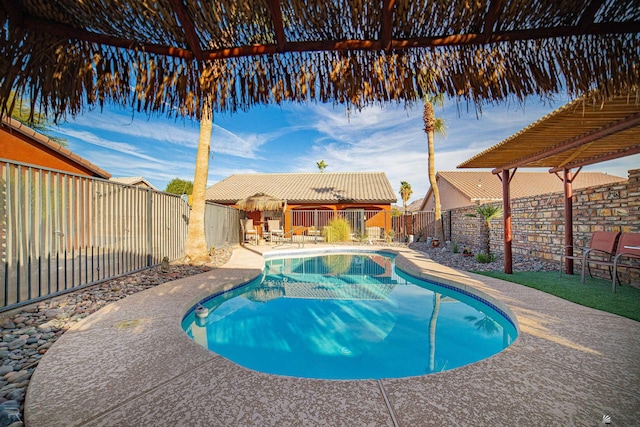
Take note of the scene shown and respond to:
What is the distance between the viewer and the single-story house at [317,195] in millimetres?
19109

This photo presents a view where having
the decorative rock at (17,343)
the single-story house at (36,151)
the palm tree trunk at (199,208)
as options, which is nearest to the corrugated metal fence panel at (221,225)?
the palm tree trunk at (199,208)

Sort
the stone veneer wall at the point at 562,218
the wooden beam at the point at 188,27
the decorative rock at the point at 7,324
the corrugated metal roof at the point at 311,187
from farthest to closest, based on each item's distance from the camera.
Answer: the corrugated metal roof at the point at 311,187
the stone veneer wall at the point at 562,218
the decorative rock at the point at 7,324
the wooden beam at the point at 188,27

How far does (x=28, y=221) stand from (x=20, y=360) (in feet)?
7.53

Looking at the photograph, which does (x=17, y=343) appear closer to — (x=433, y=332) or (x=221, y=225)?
(x=433, y=332)

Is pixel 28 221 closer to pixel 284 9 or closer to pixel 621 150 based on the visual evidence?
pixel 284 9

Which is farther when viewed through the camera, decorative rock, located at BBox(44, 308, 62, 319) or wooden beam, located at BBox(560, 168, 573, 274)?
wooden beam, located at BBox(560, 168, 573, 274)

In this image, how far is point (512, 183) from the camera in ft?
78.6

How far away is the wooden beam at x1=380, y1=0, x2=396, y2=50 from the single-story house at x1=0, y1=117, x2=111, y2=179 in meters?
9.76

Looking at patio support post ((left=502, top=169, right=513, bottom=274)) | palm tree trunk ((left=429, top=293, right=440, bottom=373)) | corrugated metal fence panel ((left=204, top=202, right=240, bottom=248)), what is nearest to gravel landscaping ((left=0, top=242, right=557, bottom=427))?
palm tree trunk ((left=429, top=293, right=440, bottom=373))

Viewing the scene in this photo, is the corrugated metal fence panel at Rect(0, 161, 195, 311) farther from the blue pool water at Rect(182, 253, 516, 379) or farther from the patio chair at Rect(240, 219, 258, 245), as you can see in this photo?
the patio chair at Rect(240, 219, 258, 245)

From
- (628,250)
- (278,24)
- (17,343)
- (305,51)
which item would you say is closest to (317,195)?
(628,250)

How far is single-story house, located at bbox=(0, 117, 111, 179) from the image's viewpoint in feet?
28.9

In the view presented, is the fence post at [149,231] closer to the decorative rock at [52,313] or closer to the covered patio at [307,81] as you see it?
the decorative rock at [52,313]

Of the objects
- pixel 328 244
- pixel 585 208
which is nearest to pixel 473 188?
pixel 328 244
